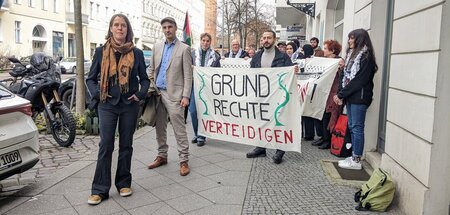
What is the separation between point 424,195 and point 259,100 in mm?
2915

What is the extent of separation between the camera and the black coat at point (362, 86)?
5410 millimetres

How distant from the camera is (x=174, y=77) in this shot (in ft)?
18.0

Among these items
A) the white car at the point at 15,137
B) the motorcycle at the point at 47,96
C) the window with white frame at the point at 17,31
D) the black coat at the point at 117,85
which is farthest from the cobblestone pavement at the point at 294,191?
the window with white frame at the point at 17,31

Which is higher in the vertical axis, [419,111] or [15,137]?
[419,111]

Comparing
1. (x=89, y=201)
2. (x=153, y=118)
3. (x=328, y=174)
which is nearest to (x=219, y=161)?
(x=153, y=118)

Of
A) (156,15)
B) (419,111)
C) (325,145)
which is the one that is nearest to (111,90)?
(419,111)

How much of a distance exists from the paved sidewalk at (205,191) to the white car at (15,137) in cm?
40

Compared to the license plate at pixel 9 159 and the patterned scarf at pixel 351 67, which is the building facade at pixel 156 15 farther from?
the license plate at pixel 9 159

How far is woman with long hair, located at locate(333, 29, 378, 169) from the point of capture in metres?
5.43

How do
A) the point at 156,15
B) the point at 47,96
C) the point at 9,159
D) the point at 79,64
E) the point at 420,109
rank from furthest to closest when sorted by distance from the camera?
1. the point at 156,15
2. the point at 79,64
3. the point at 47,96
4. the point at 9,159
5. the point at 420,109

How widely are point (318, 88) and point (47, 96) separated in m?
4.70

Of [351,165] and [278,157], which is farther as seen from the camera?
[278,157]

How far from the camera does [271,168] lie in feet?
19.1

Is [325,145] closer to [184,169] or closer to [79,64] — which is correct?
[184,169]
